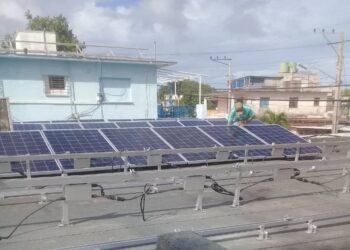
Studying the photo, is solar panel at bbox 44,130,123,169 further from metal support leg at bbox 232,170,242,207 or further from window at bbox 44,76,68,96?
window at bbox 44,76,68,96

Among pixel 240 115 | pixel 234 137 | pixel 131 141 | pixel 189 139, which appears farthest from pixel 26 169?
pixel 240 115

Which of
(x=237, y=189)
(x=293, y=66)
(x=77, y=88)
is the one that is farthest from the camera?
(x=293, y=66)

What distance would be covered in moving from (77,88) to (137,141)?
1238 centimetres

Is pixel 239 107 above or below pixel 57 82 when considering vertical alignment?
below

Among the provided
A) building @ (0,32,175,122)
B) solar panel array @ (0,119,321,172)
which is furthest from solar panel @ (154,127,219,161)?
building @ (0,32,175,122)

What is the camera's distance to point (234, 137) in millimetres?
11609

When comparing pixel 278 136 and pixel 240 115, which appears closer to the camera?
pixel 240 115

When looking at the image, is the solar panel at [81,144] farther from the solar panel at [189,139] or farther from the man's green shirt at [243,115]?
the man's green shirt at [243,115]

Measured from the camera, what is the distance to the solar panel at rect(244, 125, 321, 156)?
1155 cm

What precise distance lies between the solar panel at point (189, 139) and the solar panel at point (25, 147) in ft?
11.1

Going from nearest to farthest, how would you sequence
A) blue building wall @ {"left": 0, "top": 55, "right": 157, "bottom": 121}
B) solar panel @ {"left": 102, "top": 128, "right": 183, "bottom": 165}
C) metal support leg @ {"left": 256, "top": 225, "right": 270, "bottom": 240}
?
metal support leg @ {"left": 256, "top": 225, "right": 270, "bottom": 240} → solar panel @ {"left": 102, "top": 128, "right": 183, "bottom": 165} → blue building wall @ {"left": 0, "top": 55, "right": 157, "bottom": 121}

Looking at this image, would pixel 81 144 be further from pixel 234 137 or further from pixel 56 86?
pixel 56 86

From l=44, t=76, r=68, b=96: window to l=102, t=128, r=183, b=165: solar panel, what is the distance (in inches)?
442

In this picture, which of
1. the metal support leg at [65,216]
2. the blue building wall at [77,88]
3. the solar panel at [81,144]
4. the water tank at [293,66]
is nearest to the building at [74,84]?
the blue building wall at [77,88]
